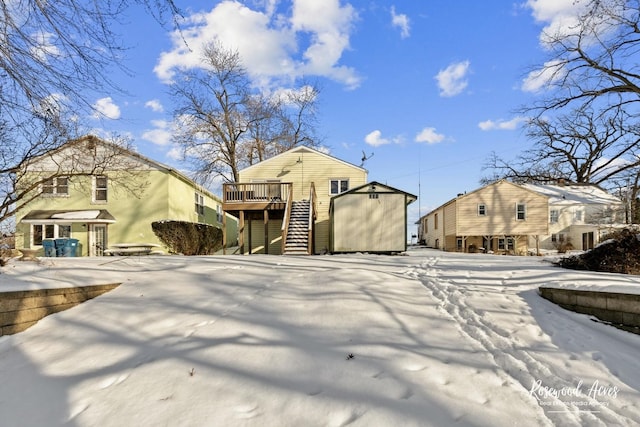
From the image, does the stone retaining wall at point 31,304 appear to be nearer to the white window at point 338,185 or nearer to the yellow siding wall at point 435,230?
the white window at point 338,185

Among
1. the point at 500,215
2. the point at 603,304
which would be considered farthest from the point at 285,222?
the point at 500,215

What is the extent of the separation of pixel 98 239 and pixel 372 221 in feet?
42.9

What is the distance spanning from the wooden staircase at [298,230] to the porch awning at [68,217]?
8.54m

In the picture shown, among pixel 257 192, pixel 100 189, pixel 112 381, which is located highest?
pixel 100 189

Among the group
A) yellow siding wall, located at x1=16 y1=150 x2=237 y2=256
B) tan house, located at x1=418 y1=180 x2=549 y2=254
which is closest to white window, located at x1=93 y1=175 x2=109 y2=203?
yellow siding wall, located at x1=16 y1=150 x2=237 y2=256

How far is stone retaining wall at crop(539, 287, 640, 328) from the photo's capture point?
4.30m

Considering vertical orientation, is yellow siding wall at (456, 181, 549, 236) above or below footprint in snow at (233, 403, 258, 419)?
above

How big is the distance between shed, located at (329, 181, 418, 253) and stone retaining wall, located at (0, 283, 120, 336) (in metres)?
10.4

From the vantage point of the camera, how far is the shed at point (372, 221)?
14.2 meters

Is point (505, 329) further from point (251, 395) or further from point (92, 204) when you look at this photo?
point (92, 204)

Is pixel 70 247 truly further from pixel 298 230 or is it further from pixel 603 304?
pixel 603 304

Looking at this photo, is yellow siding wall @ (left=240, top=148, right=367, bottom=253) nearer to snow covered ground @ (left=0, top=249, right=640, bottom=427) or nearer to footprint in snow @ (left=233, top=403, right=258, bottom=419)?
snow covered ground @ (left=0, top=249, right=640, bottom=427)

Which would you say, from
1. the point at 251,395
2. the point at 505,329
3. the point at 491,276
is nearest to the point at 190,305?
the point at 251,395

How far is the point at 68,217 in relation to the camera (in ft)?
51.0
